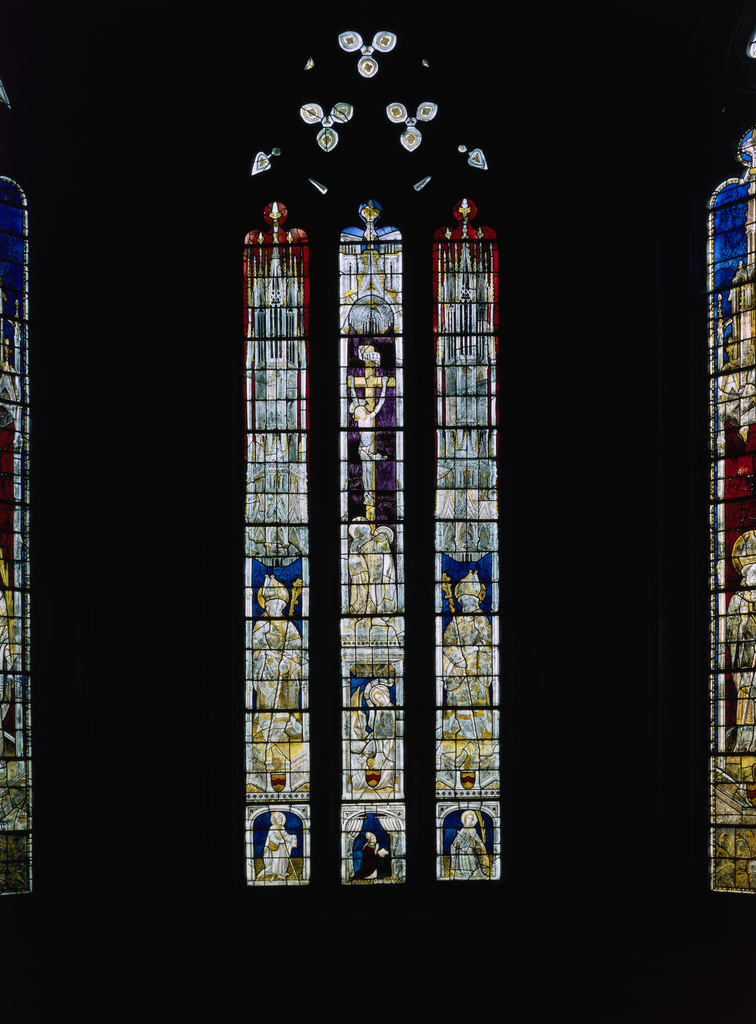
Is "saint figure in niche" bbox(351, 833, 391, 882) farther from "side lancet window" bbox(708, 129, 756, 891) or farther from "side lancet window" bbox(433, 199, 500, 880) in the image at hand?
"side lancet window" bbox(708, 129, 756, 891)

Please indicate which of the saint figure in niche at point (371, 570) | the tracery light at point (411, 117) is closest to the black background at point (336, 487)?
the tracery light at point (411, 117)

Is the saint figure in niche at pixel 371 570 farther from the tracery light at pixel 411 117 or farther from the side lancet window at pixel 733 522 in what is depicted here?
the tracery light at pixel 411 117

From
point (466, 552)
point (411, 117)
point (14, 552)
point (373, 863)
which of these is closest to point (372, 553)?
point (466, 552)

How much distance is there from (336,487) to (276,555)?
2.56ft

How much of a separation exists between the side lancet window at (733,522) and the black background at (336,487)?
137 millimetres

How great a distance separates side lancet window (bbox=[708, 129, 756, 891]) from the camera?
10.5 m

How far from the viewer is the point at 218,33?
38.7 ft

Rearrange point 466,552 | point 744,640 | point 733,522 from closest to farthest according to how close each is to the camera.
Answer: point 744,640 < point 733,522 < point 466,552

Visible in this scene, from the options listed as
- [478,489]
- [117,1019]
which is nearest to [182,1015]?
[117,1019]

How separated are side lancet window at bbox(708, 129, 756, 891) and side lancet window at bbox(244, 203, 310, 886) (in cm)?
340

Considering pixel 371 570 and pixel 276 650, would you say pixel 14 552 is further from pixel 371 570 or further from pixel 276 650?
pixel 371 570

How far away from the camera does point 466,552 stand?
37.1 feet

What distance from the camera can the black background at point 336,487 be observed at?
34.2 feet

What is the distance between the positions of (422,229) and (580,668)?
4099 millimetres
